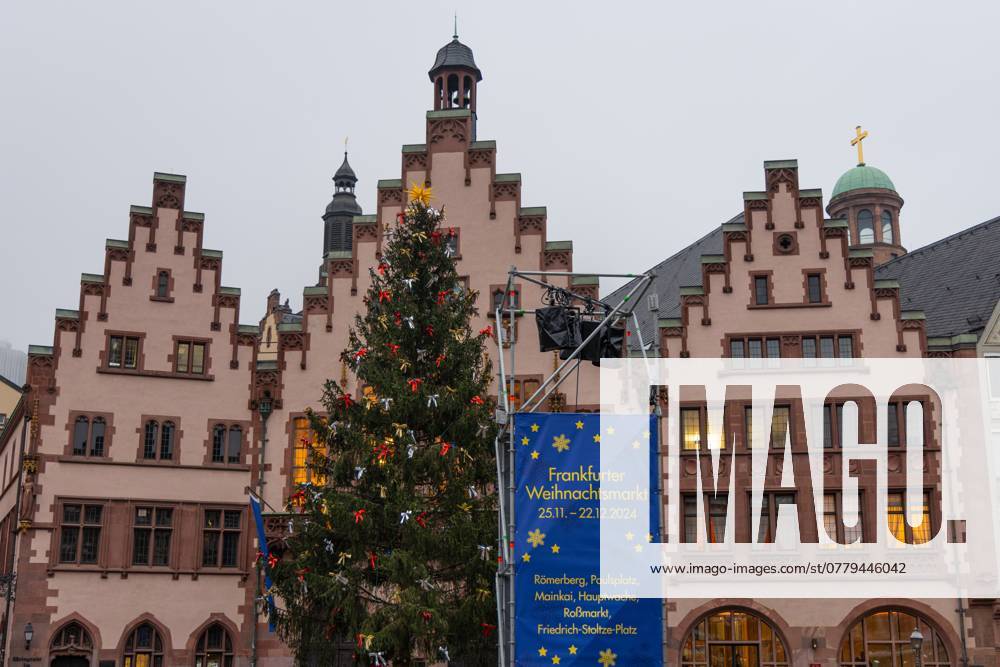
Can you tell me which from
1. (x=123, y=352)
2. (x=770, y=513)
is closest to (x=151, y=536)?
(x=123, y=352)

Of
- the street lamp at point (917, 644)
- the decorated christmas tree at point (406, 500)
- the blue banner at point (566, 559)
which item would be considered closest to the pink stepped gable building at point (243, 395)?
the street lamp at point (917, 644)

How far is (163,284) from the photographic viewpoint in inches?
1670

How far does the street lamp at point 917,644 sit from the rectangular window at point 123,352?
25.9m

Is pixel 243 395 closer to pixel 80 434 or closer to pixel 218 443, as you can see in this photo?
pixel 218 443

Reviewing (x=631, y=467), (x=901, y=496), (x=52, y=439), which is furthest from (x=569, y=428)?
(x=52, y=439)

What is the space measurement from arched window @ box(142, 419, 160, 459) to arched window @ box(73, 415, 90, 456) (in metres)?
1.84

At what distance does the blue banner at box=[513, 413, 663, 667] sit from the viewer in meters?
26.2

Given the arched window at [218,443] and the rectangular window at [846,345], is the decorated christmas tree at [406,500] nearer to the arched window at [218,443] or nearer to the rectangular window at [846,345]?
the arched window at [218,443]

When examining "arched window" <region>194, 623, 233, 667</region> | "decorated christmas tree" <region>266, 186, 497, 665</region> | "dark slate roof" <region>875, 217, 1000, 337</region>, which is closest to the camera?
"decorated christmas tree" <region>266, 186, 497, 665</region>

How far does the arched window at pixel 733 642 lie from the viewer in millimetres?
39281

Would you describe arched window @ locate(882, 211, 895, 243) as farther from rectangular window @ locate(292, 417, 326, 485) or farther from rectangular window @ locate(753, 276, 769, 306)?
rectangular window @ locate(292, 417, 326, 485)

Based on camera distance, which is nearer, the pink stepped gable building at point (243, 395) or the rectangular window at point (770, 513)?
the pink stepped gable building at point (243, 395)

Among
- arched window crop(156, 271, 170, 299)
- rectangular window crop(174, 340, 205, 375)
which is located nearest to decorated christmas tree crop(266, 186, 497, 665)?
rectangular window crop(174, 340, 205, 375)

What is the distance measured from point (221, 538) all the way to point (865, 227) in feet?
207
